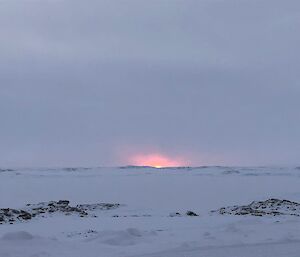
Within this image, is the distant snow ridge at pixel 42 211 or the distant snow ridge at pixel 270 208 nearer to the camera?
the distant snow ridge at pixel 42 211

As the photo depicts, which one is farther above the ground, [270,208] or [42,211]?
[270,208]

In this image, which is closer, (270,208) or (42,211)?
(42,211)

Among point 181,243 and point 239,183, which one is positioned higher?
point 239,183

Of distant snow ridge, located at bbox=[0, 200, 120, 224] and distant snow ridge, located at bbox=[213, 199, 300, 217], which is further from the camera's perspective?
distant snow ridge, located at bbox=[213, 199, 300, 217]

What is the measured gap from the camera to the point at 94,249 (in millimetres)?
11828

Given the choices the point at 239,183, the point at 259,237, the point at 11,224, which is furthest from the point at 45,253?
the point at 239,183

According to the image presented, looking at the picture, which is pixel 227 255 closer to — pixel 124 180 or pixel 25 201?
pixel 25 201

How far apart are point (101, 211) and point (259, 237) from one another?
13.0m

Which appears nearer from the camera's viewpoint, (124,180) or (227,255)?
(227,255)

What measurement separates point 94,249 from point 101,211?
13.3 m

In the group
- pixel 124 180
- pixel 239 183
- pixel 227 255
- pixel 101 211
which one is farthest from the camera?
pixel 124 180

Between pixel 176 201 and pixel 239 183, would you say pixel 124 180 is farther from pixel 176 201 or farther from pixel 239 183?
pixel 176 201

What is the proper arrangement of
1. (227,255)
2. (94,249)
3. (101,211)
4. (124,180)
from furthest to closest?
1. (124,180)
2. (101,211)
3. (94,249)
4. (227,255)

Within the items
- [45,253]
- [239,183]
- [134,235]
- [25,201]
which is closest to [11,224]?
[134,235]
